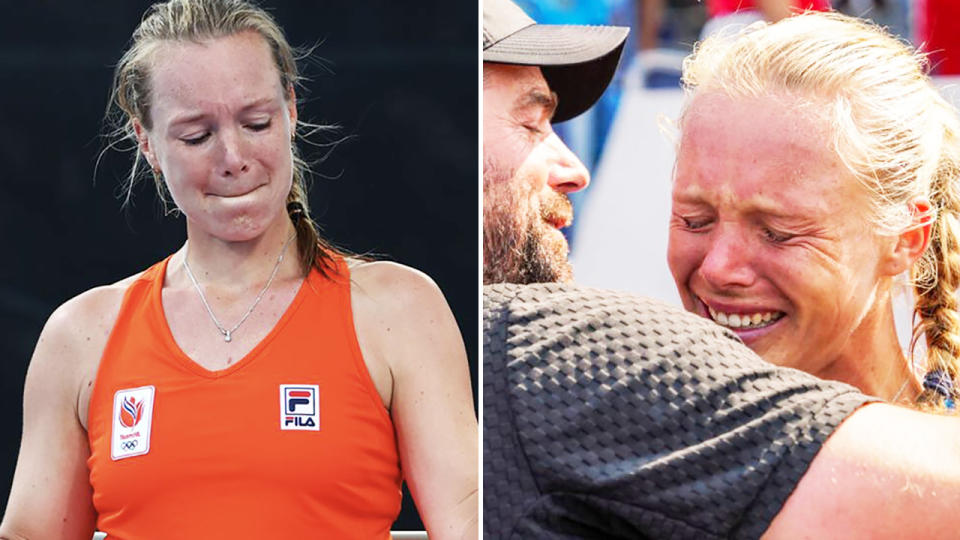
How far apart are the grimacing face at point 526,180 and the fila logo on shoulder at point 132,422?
0.64 m

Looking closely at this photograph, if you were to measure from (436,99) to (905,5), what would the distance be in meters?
0.83

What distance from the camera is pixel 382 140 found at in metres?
2.14

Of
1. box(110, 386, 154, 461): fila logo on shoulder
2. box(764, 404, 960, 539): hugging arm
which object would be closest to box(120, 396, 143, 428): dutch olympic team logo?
box(110, 386, 154, 461): fila logo on shoulder

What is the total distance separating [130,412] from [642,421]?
985mm

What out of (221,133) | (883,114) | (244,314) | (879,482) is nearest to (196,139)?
(221,133)

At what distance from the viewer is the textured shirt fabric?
1412 mm

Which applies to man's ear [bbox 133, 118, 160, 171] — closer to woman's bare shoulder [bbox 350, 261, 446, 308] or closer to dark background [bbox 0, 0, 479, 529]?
dark background [bbox 0, 0, 479, 529]

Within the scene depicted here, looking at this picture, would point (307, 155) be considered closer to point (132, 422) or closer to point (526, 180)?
point (526, 180)

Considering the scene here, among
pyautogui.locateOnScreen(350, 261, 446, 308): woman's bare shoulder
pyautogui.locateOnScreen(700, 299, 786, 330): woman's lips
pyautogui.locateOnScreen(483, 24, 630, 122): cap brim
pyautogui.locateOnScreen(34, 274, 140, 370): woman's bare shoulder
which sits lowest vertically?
pyautogui.locateOnScreen(34, 274, 140, 370): woman's bare shoulder

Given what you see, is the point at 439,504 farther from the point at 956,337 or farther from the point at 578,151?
the point at 956,337

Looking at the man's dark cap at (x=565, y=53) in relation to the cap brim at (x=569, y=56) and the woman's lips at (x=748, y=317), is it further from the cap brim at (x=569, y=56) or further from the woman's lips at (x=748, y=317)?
the woman's lips at (x=748, y=317)

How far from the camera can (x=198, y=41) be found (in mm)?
2029

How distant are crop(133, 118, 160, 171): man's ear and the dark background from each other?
0.06m

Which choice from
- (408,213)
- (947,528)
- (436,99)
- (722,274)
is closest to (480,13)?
(436,99)
